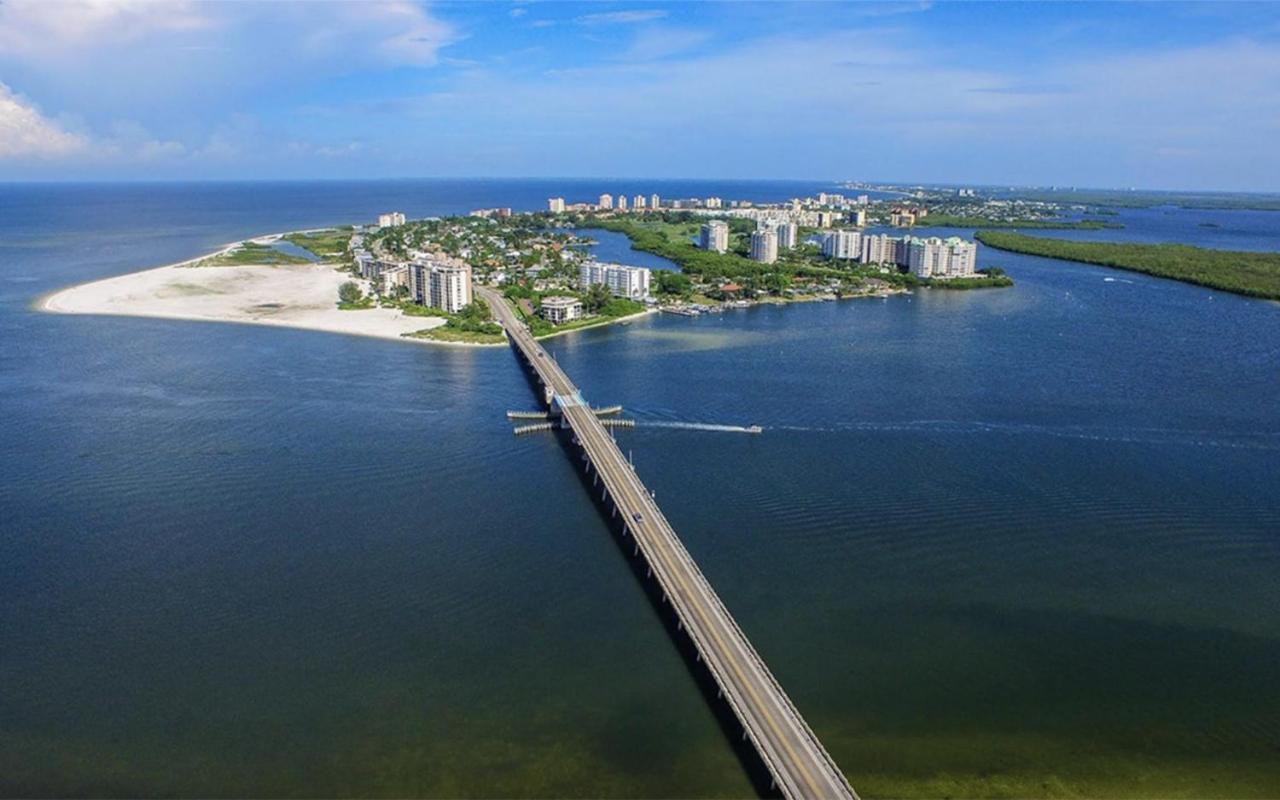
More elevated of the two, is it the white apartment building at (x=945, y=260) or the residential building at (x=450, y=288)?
the white apartment building at (x=945, y=260)

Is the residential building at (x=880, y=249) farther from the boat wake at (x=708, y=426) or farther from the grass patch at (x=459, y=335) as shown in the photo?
the boat wake at (x=708, y=426)

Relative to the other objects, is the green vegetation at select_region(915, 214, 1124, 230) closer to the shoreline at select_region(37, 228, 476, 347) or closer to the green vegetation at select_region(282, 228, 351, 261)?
the green vegetation at select_region(282, 228, 351, 261)

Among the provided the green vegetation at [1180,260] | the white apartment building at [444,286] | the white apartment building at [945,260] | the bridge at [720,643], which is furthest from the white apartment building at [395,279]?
the green vegetation at [1180,260]

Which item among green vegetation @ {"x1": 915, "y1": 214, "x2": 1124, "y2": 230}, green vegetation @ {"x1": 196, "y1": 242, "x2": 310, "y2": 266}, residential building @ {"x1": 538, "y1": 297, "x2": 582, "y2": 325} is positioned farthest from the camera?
green vegetation @ {"x1": 915, "y1": 214, "x2": 1124, "y2": 230}

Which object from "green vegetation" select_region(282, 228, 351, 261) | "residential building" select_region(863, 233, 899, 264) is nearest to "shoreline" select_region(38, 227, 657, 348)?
"green vegetation" select_region(282, 228, 351, 261)

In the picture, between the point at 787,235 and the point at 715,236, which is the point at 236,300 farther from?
the point at 787,235

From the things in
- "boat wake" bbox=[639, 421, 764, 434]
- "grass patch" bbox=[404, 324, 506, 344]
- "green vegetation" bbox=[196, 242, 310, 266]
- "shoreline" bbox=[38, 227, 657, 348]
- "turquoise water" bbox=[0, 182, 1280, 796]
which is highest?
"green vegetation" bbox=[196, 242, 310, 266]
